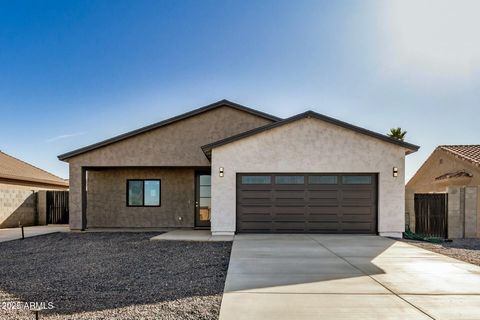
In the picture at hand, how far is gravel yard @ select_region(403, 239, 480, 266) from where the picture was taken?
29.0ft

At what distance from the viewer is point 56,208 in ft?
62.0

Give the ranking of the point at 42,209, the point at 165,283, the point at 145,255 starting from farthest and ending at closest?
the point at 42,209
the point at 145,255
the point at 165,283

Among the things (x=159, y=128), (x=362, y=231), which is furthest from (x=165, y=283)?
(x=159, y=128)

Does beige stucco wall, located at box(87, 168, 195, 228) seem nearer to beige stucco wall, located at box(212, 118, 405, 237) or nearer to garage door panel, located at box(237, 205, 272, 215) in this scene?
beige stucco wall, located at box(212, 118, 405, 237)

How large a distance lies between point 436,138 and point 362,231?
12.3 metres

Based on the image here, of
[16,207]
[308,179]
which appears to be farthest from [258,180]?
[16,207]

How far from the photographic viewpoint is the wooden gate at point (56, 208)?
18828mm

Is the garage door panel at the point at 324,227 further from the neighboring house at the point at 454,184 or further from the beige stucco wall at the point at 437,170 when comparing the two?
the beige stucco wall at the point at 437,170

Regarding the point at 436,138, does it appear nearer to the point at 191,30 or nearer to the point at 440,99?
the point at 440,99

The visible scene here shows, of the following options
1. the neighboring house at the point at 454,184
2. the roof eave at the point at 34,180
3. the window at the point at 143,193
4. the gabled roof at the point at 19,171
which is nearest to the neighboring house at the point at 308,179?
the neighboring house at the point at 454,184

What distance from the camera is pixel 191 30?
50.4 feet

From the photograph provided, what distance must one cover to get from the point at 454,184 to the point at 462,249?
781 centimetres

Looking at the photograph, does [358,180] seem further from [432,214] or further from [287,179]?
[432,214]

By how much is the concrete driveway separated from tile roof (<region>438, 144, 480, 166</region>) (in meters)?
8.86
